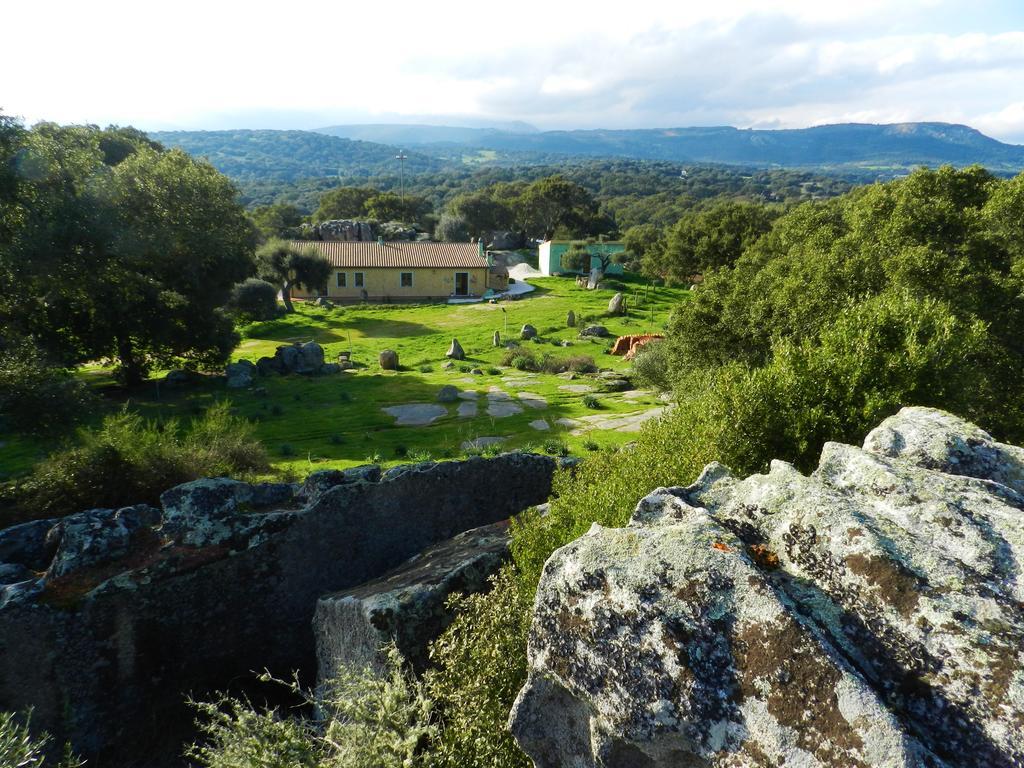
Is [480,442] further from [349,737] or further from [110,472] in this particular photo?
[349,737]

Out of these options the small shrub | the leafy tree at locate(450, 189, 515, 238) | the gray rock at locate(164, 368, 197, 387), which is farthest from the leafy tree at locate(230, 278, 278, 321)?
the leafy tree at locate(450, 189, 515, 238)

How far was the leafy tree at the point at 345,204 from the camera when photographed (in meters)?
104

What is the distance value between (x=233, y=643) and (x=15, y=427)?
30.5 ft

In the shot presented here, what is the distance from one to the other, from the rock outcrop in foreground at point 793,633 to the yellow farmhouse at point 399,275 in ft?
180

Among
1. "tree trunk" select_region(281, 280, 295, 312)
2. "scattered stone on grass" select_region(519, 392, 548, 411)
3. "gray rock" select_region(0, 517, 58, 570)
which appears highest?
"gray rock" select_region(0, 517, 58, 570)

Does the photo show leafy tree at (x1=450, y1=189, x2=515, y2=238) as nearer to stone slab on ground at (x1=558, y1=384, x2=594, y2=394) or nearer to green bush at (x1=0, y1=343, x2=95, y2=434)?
stone slab on ground at (x1=558, y1=384, x2=594, y2=394)

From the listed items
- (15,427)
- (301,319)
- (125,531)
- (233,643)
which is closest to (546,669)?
(233,643)

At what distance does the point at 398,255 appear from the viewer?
59812mm

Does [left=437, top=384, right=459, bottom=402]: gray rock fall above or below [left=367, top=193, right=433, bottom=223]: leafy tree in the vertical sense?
below

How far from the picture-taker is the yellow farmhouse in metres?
57.9

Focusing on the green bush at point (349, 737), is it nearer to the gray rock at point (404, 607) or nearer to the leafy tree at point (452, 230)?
the gray rock at point (404, 607)

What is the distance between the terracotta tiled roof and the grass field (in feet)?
27.0

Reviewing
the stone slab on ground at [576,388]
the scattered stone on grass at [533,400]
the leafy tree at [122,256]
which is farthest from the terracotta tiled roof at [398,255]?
the scattered stone on grass at [533,400]

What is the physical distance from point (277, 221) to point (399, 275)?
42.8m
